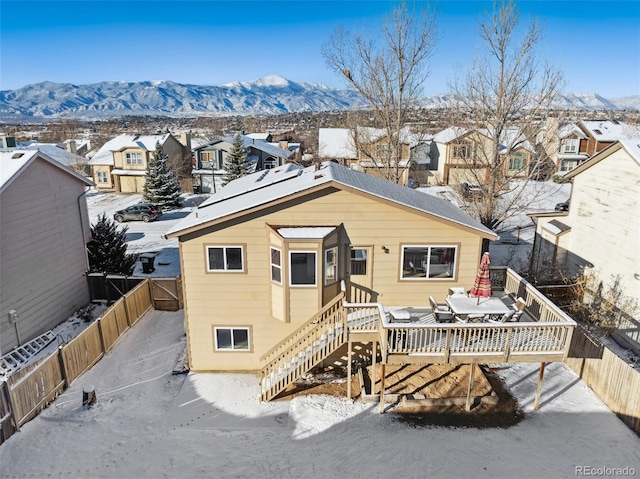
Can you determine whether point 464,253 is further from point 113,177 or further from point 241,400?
point 113,177

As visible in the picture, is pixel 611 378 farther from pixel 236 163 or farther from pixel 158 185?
pixel 236 163

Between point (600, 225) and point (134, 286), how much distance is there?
63.9 ft

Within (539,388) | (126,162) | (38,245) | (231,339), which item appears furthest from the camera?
(126,162)

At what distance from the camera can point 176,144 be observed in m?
47.1

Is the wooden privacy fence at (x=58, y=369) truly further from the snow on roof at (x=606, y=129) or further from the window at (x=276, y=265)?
the snow on roof at (x=606, y=129)

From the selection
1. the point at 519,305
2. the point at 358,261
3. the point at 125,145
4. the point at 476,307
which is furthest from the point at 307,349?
the point at 125,145

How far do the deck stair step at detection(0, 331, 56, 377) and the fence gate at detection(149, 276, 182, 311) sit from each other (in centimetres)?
396

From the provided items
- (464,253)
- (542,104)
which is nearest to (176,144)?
(542,104)

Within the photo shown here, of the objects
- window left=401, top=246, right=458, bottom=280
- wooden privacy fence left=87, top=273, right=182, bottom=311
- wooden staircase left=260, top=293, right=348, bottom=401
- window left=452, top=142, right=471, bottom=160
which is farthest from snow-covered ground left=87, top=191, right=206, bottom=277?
window left=452, top=142, right=471, bottom=160

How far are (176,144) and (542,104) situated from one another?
38.9 metres

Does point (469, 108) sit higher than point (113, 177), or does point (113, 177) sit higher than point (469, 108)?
point (469, 108)

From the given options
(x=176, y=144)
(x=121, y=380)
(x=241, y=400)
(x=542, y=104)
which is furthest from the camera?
(x=176, y=144)

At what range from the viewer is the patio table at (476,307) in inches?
419

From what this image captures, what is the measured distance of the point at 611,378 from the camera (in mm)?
11000
